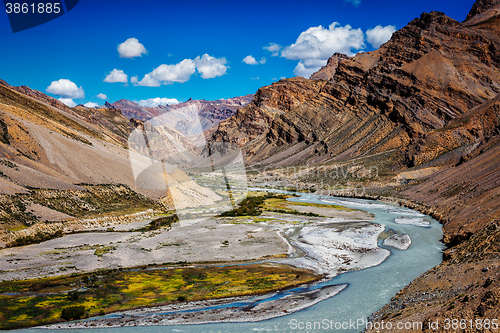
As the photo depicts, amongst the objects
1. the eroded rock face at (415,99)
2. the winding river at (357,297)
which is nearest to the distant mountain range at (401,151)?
the eroded rock face at (415,99)

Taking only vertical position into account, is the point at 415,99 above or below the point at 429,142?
above

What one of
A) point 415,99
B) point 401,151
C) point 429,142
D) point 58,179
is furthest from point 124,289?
point 415,99

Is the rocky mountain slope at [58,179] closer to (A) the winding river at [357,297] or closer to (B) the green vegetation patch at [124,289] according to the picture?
(B) the green vegetation patch at [124,289]

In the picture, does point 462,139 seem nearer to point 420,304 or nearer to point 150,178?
point 150,178

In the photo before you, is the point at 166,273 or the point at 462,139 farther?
the point at 462,139

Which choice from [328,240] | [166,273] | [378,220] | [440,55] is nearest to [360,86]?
[440,55]

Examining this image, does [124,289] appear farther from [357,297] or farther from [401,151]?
[401,151]
